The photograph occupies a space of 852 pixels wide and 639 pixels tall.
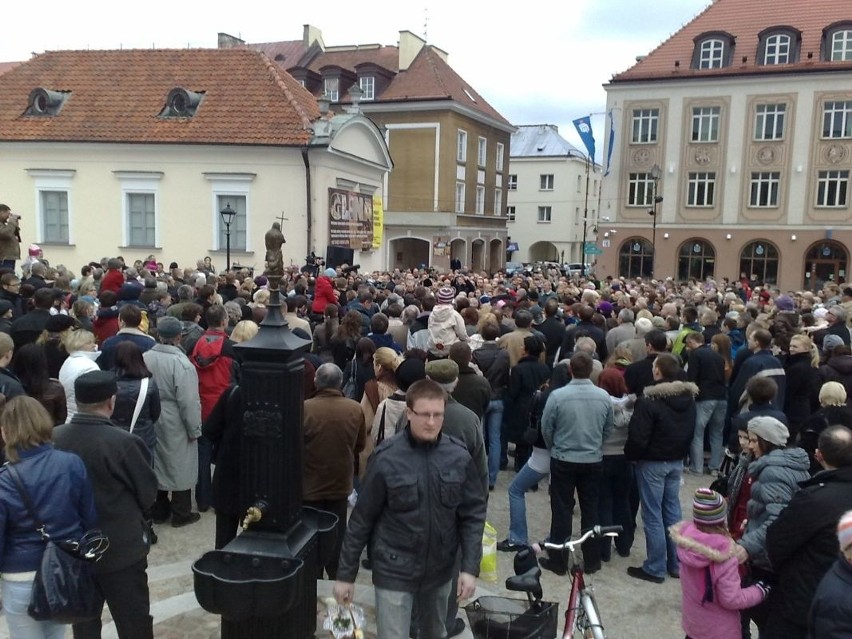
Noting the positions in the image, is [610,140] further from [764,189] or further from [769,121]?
[764,189]

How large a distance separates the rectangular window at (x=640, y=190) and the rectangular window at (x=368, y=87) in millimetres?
15911

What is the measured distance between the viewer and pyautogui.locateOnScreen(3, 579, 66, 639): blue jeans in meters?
3.55

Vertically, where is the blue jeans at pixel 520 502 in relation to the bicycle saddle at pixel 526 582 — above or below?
below

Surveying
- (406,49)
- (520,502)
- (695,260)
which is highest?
(406,49)

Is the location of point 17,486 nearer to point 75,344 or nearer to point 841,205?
point 75,344

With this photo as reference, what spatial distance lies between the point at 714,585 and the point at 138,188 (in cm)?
2371

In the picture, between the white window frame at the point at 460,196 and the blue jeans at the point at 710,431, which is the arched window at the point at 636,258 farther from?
the blue jeans at the point at 710,431

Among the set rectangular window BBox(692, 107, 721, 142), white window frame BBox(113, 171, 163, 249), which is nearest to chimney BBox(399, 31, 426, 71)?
rectangular window BBox(692, 107, 721, 142)

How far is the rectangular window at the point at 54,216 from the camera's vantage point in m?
24.4

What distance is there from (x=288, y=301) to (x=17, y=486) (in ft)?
20.1

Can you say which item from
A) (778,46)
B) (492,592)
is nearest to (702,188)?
(778,46)

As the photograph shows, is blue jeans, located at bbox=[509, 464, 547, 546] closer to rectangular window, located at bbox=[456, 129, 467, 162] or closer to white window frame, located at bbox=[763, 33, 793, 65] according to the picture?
white window frame, located at bbox=[763, 33, 793, 65]

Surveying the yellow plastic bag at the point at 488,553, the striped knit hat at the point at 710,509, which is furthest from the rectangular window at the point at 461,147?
the striped knit hat at the point at 710,509

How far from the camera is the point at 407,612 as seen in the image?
375 centimetres
